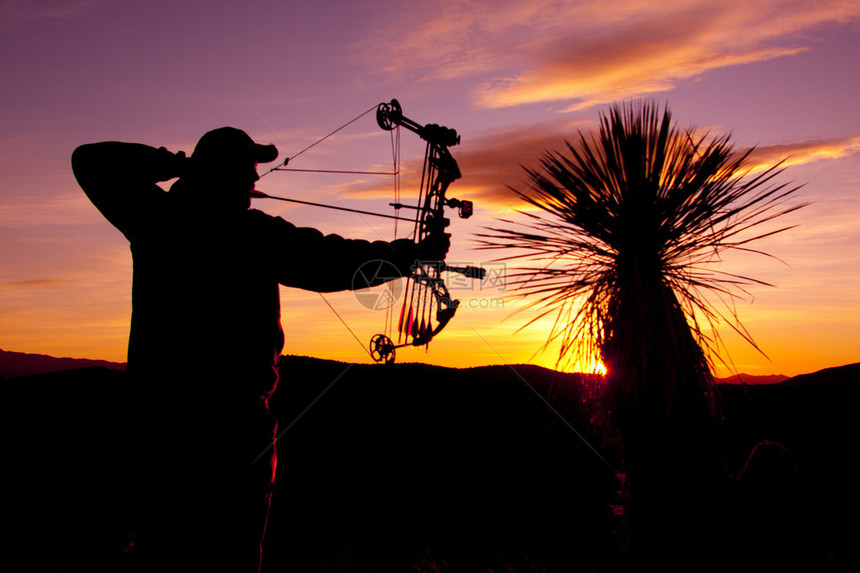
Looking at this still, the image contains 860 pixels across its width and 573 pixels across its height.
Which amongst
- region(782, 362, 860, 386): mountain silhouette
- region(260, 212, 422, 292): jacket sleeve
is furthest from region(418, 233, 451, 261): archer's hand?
region(782, 362, 860, 386): mountain silhouette

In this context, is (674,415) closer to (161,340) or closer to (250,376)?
(250,376)

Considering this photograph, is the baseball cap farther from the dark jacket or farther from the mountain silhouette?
the mountain silhouette

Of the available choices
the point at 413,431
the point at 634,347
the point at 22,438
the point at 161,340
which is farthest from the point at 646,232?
the point at 22,438

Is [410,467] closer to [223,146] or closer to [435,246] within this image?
[435,246]

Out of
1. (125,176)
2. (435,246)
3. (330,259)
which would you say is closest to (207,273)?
(330,259)

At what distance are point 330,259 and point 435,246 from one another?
53cm

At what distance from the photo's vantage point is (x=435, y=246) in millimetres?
2750

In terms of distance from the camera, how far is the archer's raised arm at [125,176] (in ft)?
8.05

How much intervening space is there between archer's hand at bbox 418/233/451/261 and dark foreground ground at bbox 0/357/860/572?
1.42 m

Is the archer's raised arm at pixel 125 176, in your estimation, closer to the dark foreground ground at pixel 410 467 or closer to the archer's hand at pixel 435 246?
the archer's hand at pixel 435 246

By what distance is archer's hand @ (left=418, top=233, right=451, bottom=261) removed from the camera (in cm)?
269

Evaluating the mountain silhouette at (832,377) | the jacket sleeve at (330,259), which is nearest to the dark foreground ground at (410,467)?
the mountain silhouette at (832,377)

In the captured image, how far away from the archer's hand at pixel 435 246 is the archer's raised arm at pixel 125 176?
108cm

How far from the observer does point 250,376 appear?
2.32 m
